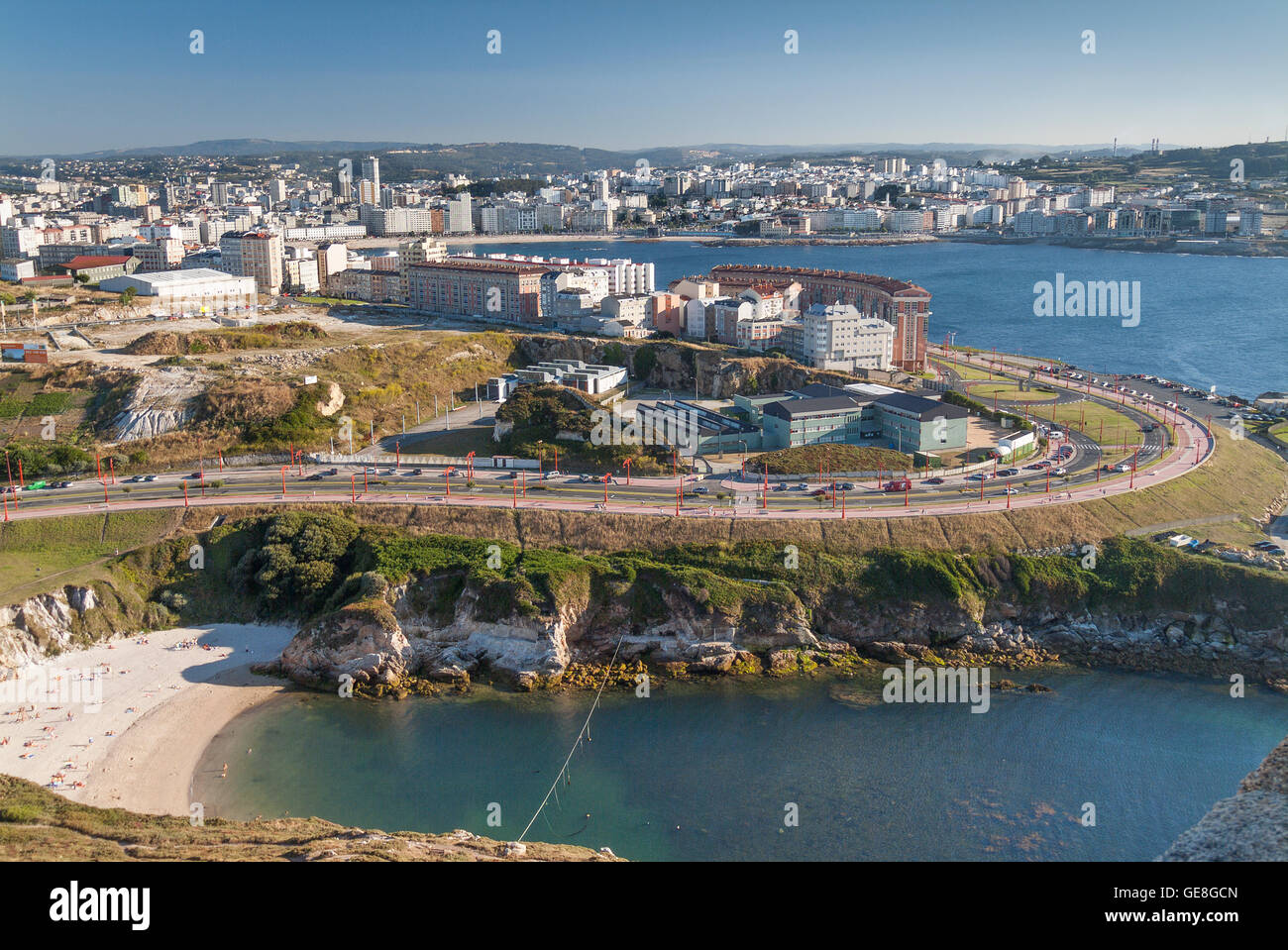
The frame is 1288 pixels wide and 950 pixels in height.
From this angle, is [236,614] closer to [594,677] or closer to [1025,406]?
[594,677]

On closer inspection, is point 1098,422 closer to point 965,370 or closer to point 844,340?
point 965,370

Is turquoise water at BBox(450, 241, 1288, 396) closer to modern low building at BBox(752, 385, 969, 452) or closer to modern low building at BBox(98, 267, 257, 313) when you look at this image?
modern low building at BBox(752, 385, 969, 452)

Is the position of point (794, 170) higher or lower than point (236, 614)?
higher

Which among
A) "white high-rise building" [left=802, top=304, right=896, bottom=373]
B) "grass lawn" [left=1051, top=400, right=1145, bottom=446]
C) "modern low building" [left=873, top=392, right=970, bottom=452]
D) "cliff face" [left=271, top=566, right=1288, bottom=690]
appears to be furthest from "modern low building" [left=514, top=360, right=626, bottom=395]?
"grass lawn" [left=1051, top=400, right=1145, bottom=446]

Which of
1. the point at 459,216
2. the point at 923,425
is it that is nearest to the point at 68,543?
the point at 923,425

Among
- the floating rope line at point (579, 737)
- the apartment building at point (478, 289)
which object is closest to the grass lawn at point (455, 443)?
the floating rope line at point (579, 737)

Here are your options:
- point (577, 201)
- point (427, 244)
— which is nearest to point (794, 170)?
point (577, 201)
